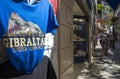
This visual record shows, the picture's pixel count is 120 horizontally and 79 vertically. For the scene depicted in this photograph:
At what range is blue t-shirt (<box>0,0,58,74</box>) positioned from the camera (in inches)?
101

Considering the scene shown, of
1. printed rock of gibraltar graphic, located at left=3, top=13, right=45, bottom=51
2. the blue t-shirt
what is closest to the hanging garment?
the blue t-shirt

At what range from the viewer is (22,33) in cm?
265

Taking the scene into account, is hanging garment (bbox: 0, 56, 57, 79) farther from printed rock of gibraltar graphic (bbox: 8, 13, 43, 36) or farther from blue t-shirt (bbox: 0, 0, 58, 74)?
printed rock of gibraltar graphic (bbox: 8, 13, 43, 36)

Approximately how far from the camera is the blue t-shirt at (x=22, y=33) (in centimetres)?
257

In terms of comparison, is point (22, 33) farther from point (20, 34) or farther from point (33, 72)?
point (33, 72)

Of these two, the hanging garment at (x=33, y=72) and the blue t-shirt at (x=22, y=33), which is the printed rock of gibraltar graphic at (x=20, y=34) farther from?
the hanging garment at (x=33, y=72)

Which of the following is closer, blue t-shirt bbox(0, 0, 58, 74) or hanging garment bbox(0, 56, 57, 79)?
blue t-shirt bbox(0, 0, 58, 74)

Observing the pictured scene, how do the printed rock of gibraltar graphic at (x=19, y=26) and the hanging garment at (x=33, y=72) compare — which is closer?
the printed rock of gibraltar graphic at (x=19, y=26)

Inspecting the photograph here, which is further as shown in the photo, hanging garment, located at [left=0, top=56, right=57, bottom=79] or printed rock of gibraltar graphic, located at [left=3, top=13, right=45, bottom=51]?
hanging garment, located at [left=0, top=56, right=57, bottom=79]

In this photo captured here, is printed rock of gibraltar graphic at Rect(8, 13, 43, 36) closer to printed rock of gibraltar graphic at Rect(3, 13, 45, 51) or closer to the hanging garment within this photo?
printed rock of gibraltar graphic at Rect(3, 13, 45, 51)

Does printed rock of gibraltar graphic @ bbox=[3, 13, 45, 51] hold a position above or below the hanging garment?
above

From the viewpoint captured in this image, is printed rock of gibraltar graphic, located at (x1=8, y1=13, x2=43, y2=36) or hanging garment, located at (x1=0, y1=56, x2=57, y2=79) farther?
hanging garment, located at (x1=0, y1=56, x2=57, y2=79)

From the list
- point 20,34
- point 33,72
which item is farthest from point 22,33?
point 33,72

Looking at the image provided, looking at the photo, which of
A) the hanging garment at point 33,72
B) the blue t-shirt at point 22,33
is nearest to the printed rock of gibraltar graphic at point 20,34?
the blue t-shirt at point 22,33
